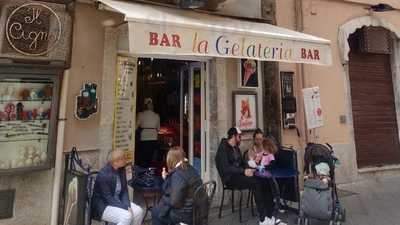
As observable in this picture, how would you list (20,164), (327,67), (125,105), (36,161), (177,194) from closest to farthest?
(177,194)
(20,164)
(36,161)
(125,105)
(327,67)

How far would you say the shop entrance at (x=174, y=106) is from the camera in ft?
21.6

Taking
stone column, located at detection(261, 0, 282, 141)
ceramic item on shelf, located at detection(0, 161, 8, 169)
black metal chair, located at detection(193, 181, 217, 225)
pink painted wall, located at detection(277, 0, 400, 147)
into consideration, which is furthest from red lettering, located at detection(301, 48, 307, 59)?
ceramic item on shelf, located at detection(0, 161, 8, 169)

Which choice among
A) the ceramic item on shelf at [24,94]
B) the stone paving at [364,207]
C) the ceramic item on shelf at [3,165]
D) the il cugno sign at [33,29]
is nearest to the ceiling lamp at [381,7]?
the stone paving at [364,207]

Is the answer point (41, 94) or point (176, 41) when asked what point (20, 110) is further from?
point (176, 41)

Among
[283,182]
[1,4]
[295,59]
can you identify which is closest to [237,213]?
[283,182]

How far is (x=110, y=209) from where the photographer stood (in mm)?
4012

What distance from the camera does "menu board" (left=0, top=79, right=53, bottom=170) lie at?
4.36m

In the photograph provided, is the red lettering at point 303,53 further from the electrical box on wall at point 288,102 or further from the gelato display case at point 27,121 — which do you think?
the gelato display case at point 27,121

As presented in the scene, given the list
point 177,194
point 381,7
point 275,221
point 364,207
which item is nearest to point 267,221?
point 275,221

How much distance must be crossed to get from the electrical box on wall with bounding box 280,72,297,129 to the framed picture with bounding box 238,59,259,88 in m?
0.69

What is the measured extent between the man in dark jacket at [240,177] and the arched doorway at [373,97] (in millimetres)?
4007

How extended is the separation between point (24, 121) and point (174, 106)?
380 cm

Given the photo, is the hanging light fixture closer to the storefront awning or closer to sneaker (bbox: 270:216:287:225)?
the storefront awning

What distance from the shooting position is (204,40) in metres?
4.38
